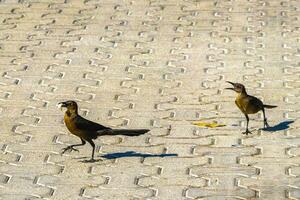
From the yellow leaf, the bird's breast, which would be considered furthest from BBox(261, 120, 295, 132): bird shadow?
the bird's breast

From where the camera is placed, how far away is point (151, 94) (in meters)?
13.4

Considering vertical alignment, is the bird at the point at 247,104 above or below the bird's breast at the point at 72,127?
above

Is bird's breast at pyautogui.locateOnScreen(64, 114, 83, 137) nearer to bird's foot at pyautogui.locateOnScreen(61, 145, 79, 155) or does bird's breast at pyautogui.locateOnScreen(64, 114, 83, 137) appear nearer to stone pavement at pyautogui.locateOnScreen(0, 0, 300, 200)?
bird's foot at pyautogui.locateOnScreen(61, 145, 79, 155)

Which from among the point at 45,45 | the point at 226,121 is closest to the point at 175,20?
the point at 45,45

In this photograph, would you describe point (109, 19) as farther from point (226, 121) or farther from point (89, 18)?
point (226, 121)

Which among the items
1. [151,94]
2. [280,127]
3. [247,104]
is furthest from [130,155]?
[151,94]

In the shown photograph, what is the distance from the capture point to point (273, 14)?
56.0 feet

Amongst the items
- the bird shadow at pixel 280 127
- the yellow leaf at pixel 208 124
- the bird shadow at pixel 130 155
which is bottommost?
the bird shadow at pixel 130 155

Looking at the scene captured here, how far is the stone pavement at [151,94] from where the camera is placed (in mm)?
10617

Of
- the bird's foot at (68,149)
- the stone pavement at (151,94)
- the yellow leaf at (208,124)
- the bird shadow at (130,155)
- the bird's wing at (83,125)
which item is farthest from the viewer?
the yellow leaf at (208,124)

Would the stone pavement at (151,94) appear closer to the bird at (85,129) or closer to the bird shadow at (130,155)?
the bird shadow at (130,155)

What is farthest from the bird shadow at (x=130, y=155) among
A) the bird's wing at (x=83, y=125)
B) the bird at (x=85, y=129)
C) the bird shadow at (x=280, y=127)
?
the bird shadow at (x=280, y=127)

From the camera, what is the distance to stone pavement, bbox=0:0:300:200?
34.8 ft

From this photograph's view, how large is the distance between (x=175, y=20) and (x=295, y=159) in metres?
6.01
